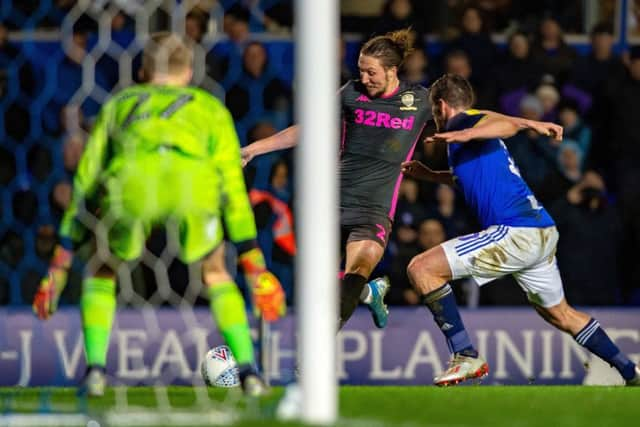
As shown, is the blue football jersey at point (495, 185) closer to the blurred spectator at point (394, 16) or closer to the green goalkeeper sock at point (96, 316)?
the green goalkeeper sock at point (96, 316)

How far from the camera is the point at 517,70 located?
499 inches

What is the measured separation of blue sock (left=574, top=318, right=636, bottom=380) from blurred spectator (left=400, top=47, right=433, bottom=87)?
11.5 feet

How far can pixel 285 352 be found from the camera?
1168 cm

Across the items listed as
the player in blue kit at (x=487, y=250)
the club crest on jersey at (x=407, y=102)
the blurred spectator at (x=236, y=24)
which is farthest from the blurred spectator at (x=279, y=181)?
the player in blue kit at (x=487, y=250)

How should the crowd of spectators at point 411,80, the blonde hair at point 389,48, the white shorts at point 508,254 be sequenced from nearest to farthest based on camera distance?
the white shorts at point 508,254 < the blonde hair at point 389,48 < the crowd of spectators at point 411,80

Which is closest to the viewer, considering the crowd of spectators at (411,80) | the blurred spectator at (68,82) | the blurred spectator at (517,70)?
the blurred spectator at (68,82)

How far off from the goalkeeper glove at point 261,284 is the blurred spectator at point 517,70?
5619mm

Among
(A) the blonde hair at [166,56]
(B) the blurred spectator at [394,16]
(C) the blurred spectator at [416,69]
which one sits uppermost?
(B) the blurred spectator at [394,16]

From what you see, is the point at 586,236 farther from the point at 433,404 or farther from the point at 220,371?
the point at 433,404

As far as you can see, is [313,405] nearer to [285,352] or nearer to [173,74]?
[173,74]

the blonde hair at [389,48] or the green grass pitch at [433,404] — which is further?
the blonde hair at [389,48]

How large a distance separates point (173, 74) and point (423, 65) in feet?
18.2

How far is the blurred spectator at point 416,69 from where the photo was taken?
12.1 metres

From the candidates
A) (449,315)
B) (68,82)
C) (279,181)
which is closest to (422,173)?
(449,315)
